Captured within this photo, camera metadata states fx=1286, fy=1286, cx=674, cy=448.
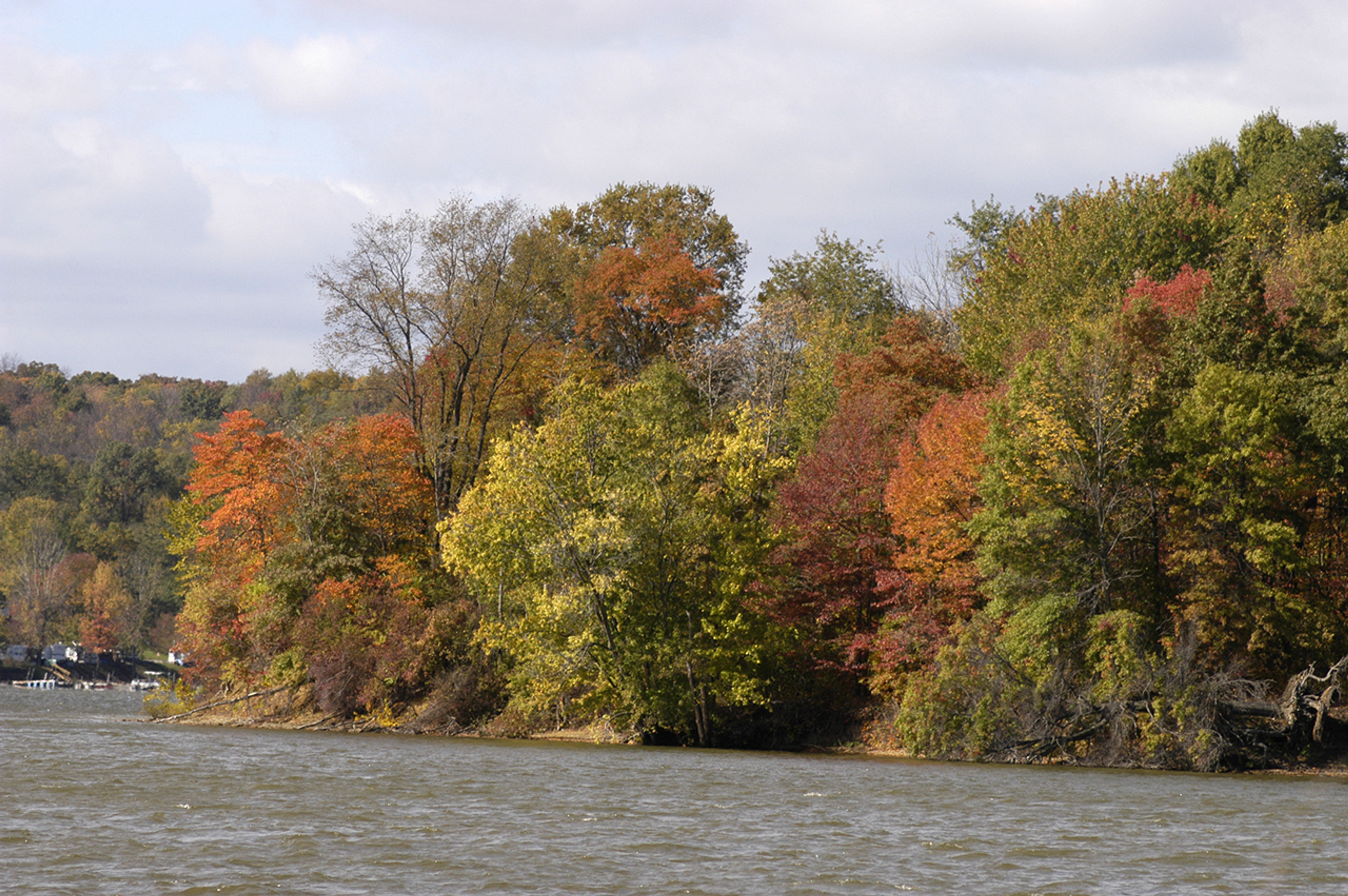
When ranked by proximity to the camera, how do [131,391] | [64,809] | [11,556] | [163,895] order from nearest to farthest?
[163,895] → [64,809] → [11,556] → [131,391]

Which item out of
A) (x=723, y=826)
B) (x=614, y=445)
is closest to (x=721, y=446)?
(x=614, y=445)

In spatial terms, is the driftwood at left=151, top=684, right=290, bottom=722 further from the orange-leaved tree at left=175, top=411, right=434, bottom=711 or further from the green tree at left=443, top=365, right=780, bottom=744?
the green tree at left=443, top=365, right=780, bottom=744

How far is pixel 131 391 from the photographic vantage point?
613ft

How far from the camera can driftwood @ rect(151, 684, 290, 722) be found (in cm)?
4919

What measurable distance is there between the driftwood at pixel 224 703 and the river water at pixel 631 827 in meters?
14.4

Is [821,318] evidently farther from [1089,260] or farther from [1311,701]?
[1311,701]

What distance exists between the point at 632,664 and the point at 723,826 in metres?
20.5

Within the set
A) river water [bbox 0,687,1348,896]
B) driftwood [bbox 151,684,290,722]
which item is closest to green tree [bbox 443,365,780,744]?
river water [bbox 0,687,1348,896]

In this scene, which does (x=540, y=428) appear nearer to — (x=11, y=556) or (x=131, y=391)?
(x=11, y=556)

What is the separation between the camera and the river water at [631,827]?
15969mm

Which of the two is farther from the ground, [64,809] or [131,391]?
[131,391]

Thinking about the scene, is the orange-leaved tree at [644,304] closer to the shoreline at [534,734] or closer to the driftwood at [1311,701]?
the shoreline at [534,734]

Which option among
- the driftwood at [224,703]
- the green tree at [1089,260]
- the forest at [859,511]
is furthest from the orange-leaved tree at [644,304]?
the driftwood at [224,703]

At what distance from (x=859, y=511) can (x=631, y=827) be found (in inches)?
954
